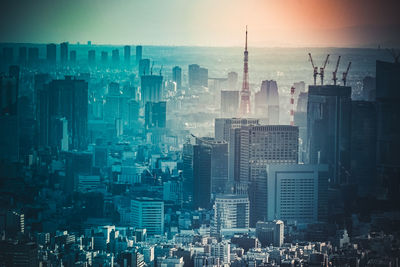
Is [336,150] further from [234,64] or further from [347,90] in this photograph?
[234,64]

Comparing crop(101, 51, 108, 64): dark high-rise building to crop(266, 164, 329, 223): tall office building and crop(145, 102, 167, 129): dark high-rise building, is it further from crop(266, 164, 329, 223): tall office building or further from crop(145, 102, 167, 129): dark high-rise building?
crop(266, 164, 329, 223): tall office building

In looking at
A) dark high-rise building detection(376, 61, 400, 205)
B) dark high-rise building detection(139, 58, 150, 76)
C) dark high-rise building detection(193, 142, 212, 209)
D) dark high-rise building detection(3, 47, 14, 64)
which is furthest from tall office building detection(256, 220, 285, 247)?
dark high-rise building detection(139, 58, 150, 76)

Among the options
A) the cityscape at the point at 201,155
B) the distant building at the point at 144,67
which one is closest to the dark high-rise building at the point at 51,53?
the cityscape at the point at 201,155

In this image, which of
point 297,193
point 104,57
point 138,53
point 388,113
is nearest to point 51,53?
point 104,57

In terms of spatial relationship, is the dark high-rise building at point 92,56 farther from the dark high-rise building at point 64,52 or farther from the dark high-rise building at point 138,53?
the dark high-rise building at point 138,53

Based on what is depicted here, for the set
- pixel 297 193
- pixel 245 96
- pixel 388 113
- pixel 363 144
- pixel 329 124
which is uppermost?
pixel 245 96

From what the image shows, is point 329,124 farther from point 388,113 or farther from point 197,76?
point 197,76

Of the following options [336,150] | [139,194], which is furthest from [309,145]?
[139,194]
